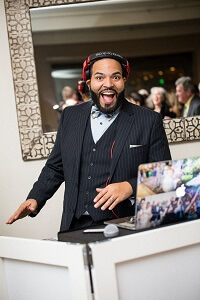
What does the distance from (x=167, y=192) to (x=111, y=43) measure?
7.65 feet

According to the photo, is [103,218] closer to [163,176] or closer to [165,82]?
[163,176]

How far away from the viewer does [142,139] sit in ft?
8.06

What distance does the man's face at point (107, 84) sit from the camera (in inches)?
96.1

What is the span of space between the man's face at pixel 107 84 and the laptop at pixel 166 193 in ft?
2.19

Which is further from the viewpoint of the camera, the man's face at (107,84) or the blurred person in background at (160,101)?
the blurred person in background at (160,101)

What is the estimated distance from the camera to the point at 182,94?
13.4ft

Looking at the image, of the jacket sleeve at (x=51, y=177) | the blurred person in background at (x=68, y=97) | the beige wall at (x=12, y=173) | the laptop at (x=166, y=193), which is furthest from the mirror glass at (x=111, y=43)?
the laptop at (x=166, y=193)

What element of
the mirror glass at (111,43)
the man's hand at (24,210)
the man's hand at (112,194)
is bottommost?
the man's hand at (24,210)

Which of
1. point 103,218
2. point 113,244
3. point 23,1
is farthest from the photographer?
point 23,1

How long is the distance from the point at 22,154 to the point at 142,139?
1.64 meters

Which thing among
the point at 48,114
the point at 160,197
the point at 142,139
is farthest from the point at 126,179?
the point at 48,114

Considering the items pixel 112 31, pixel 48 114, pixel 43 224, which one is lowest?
pixel 43 224

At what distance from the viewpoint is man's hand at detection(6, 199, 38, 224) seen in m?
2.36

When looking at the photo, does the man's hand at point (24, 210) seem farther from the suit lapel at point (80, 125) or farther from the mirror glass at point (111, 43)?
the mirror glass at point (111, 43)
